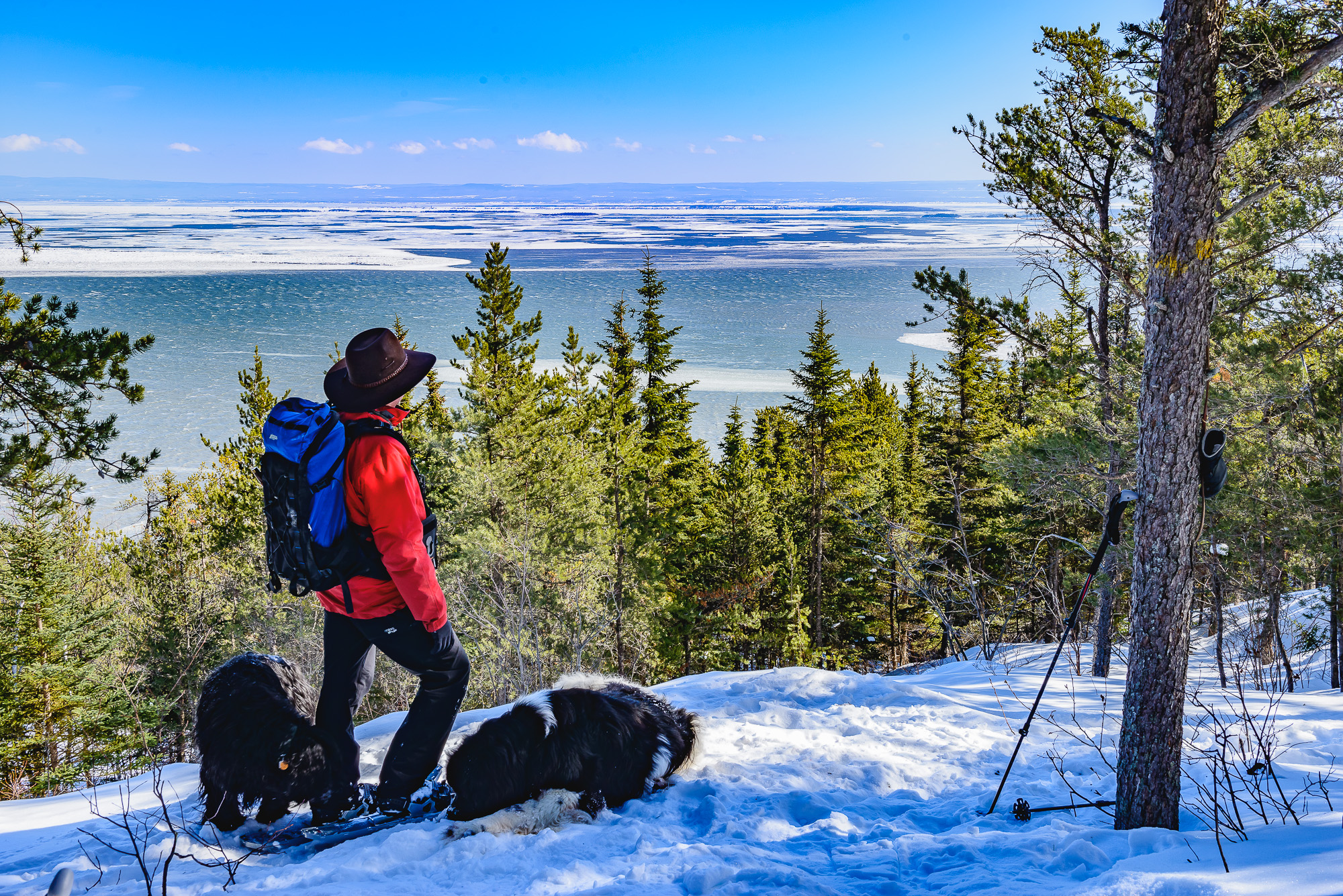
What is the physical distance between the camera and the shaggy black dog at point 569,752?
3727 millimetres

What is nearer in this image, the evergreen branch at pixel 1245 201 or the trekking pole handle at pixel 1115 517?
the evergreen branch at pixel 1245 201

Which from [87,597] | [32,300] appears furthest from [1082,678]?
[87,597]

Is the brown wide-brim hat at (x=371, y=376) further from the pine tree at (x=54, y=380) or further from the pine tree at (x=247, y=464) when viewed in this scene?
the pine tree at (x=247, y=464)

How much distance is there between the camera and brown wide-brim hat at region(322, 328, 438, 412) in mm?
3590

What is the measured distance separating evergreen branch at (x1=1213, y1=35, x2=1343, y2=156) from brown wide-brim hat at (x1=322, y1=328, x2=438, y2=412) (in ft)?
12.4

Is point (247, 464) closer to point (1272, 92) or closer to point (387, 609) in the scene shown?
point (387, 609)

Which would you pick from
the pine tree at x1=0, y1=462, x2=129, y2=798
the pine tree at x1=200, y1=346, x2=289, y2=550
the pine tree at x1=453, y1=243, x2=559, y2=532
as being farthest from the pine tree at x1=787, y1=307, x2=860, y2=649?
the pine tree at x1=0, y1=462, x2=129, y2=798

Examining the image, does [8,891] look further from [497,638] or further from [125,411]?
[125,411]

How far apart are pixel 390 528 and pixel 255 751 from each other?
1.46m

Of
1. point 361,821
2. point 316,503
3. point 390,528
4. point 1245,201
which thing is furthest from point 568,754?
point 1245,201

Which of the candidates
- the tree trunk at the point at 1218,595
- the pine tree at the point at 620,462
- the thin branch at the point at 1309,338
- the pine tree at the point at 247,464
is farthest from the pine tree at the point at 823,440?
the pine tree at the point at 247,464

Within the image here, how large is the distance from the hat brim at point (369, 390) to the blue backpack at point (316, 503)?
0.27 ft

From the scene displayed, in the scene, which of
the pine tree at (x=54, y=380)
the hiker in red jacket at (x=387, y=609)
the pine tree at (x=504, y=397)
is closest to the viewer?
the hiker in red jacket at (x=387, y=609)

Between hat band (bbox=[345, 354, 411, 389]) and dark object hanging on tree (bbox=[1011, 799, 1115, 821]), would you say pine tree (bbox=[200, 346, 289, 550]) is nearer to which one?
hat band (bbox=[345, 354, 411, 389])
